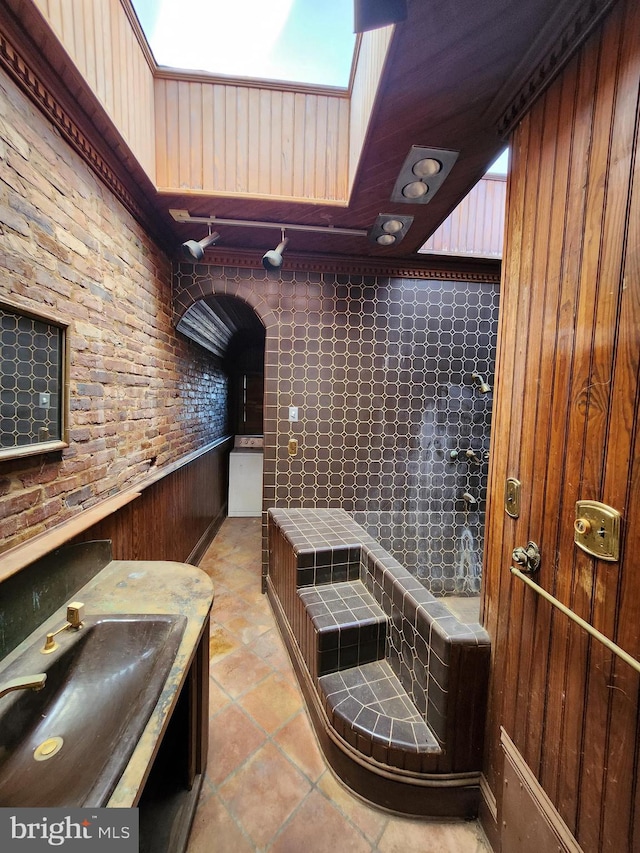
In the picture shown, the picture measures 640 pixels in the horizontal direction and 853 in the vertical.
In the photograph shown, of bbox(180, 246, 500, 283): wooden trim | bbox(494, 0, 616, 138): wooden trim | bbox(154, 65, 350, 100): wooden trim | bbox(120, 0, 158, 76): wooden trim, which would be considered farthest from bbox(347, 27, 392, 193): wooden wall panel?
bbox(120, 0, 158, 76): wooden trim

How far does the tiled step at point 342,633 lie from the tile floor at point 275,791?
0.27 m

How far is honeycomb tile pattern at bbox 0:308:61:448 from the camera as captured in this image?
3.23 ft

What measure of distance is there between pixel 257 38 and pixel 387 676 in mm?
3067

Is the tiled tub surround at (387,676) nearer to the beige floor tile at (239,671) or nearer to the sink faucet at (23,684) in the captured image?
the beige floor tile at (239,671)

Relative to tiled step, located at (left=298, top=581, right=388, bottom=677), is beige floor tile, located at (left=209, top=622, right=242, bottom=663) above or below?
below

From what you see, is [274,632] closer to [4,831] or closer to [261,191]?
[4,831]

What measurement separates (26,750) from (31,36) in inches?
79.3

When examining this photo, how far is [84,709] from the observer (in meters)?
0.89

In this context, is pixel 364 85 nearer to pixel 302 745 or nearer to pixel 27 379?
pixel 27 379

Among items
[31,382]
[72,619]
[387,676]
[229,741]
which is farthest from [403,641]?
[31,382]

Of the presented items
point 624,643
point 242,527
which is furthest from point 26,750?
point 242,527

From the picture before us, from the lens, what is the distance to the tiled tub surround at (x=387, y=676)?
1.15 meters

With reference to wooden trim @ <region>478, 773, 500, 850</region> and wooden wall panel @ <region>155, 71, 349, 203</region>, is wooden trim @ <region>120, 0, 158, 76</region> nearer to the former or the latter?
wooden wall panel @ <region>155, 71, 349, 203</region>

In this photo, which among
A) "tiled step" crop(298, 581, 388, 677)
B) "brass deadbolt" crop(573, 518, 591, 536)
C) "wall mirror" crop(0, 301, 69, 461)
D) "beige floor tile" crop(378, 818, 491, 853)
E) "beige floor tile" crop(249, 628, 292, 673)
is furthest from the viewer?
"beige floor tile" crop(249, 628, 292, 673)
